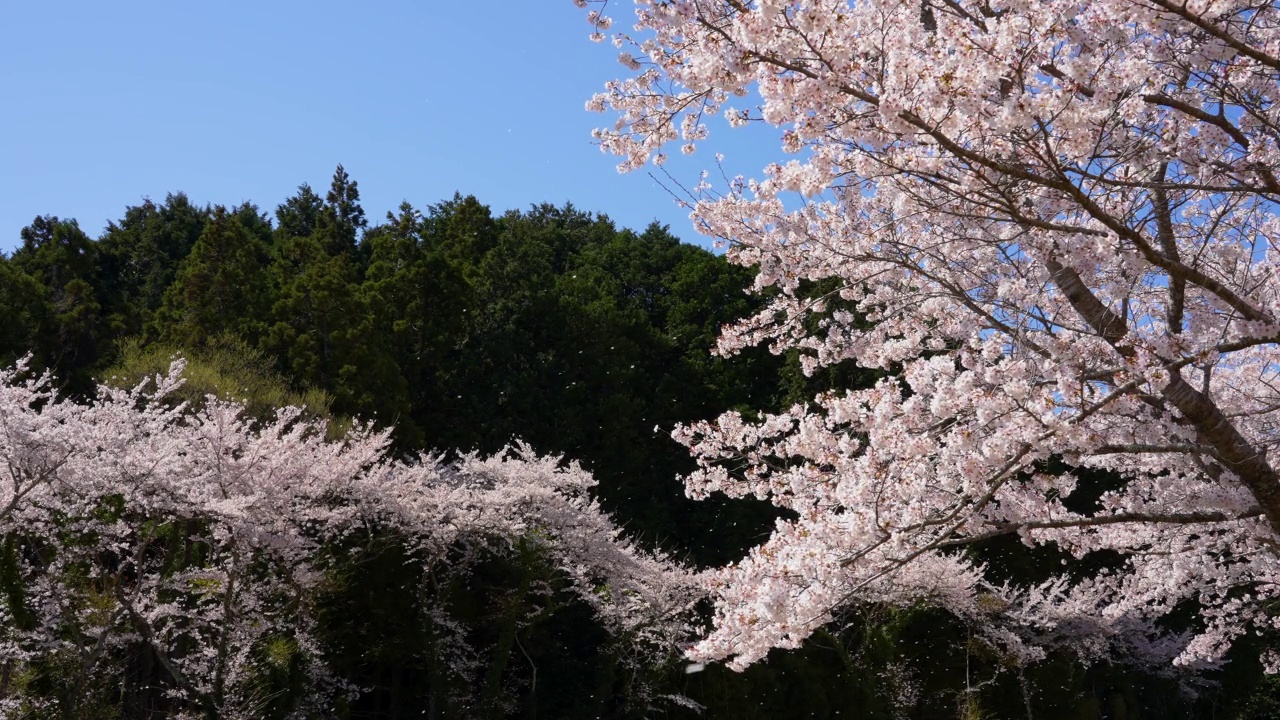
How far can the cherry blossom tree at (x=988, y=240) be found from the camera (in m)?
3.57

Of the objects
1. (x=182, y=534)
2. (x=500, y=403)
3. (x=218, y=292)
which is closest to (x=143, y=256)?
(x=218, y=292)

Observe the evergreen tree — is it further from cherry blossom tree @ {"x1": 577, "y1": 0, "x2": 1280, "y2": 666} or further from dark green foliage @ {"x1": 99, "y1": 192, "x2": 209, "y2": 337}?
cherry blossom tree @ {"x1": 577, "y1": 0, "x2": 1280, "y2": 666}

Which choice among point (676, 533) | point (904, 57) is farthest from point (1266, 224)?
point (676, 533)

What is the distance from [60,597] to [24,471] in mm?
1178

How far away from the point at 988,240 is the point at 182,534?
8930 millimetres

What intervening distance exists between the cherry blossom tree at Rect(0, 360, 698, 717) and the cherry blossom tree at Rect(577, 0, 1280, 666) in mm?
5951

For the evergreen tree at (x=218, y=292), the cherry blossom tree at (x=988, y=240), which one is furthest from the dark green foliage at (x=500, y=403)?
the cherry blossom tree at (x=988, y=240)

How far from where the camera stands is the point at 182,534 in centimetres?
1069

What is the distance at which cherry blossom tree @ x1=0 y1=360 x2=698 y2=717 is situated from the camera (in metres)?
9.01

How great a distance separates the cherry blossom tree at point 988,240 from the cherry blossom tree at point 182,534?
5.95 meters

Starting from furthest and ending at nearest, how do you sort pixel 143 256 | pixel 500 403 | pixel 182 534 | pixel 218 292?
pixel 143 256 < pixel 500 403 < pixel 218 292 < pixel 182 534

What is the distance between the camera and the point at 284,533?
10.8 metres

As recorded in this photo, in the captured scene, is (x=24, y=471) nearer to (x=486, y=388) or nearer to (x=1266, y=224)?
(x=1266, y=224)

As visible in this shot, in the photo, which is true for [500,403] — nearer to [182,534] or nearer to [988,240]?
[182,534]
